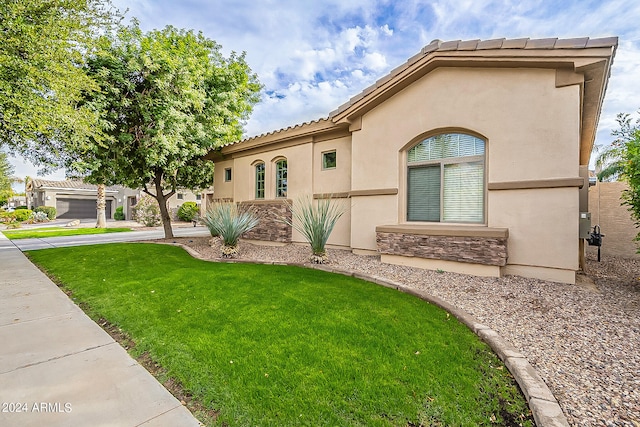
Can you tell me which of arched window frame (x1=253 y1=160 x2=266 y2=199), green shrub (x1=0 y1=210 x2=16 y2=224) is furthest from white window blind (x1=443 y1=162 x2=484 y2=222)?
green shrub (x1=0 y1=210 x2=16 y2=224)

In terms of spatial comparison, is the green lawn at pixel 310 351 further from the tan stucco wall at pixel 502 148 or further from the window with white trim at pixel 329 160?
the window with white trim at pixel 329 160

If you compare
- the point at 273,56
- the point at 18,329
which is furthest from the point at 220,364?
the point at 273,56

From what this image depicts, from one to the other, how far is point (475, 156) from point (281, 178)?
680 cm

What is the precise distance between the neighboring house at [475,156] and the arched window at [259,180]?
380 cm

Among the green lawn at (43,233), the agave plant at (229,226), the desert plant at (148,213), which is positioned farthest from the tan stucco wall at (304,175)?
the desert plant at (148,213)

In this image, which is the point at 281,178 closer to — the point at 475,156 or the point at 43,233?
the point at 475,156

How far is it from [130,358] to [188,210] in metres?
24.9

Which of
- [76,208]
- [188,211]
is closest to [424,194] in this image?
[188,211]

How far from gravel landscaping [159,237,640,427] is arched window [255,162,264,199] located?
5716mm

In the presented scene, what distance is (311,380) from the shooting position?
106 inches

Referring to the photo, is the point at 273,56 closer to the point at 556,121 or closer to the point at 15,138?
the point at 15,138

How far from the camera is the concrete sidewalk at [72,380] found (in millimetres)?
2230

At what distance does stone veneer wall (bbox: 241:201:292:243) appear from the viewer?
409 inches

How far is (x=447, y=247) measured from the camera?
6.35 metres
